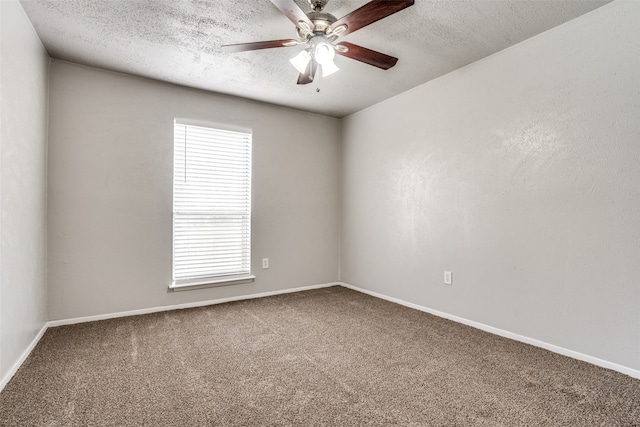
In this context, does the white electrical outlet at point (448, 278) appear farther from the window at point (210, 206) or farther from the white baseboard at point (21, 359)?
the white baseboard at point (21, 359)

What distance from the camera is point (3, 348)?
1.92m

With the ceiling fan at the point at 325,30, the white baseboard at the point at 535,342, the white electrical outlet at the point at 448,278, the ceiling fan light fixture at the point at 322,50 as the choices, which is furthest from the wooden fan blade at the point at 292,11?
the white baseboard at the point at 535,342

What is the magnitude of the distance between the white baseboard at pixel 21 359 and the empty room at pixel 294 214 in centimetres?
3

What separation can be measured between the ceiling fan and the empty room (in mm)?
14

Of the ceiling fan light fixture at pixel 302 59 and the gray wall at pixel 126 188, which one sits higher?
the ceiling fan light fixture at pixel 302 59

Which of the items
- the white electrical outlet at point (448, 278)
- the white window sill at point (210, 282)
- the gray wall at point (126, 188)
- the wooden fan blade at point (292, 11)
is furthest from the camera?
the white window sill at point (210, 282)

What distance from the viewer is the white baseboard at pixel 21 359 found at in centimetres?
192

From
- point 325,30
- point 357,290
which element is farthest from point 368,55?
point 357,290

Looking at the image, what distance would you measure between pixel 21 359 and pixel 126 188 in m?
1.63

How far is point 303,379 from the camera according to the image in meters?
2.02

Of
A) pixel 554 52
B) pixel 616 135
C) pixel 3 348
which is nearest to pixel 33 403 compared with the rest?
pixel 3 348

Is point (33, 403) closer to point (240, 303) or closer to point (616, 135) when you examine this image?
point (240, 303)

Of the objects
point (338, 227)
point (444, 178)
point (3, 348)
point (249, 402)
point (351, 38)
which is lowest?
point (249, 402)

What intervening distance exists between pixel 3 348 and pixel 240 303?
2056 millimetres
